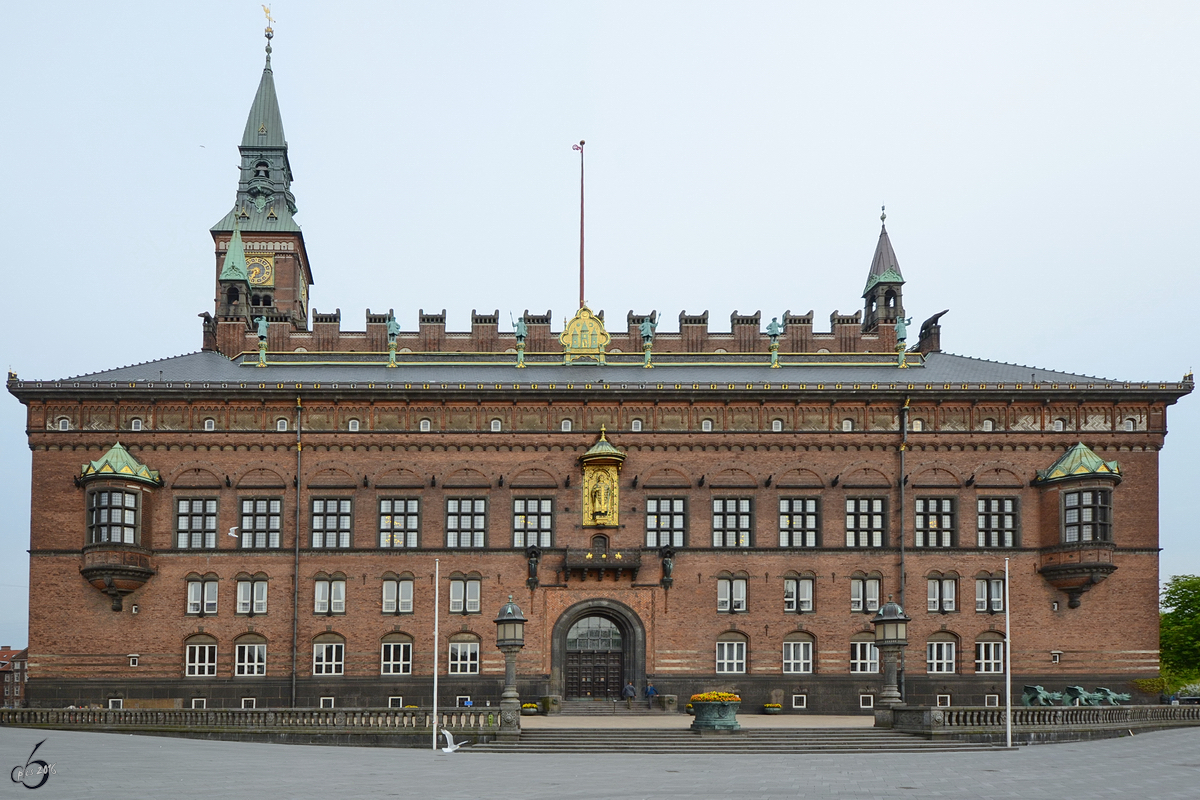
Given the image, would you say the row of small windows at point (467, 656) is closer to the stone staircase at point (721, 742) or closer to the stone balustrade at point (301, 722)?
the stone balustrade at point (301, 722)

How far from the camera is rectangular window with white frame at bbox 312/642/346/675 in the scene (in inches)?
2151

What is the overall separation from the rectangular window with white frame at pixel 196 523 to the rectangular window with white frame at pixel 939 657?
1274 inches

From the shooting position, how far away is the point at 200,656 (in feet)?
179

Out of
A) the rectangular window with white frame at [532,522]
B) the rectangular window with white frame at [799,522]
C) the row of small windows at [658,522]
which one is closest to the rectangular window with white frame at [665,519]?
the row of small windows at [658,522]

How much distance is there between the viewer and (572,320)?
63.1m

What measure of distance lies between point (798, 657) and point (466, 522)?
16.1m

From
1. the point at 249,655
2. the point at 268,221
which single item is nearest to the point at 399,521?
the point at 249,655

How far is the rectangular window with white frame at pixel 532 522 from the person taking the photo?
2199 inches

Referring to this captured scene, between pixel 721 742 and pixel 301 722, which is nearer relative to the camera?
pixel 721 742

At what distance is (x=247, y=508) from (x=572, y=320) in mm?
18621

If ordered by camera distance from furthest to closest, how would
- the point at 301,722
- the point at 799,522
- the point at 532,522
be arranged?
1. the point at 799,522
2. the point at 532,522
3. the point at 301,722

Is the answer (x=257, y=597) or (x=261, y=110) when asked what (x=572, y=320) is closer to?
(x=257, y=597)

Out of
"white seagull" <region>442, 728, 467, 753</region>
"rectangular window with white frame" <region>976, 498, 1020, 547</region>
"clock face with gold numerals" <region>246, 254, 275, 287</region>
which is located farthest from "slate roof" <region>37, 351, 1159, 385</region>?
"clock face with gold numerals" <region>246, 254, 275, 287</region>

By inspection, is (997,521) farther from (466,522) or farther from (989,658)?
(466,522)
